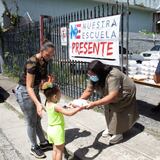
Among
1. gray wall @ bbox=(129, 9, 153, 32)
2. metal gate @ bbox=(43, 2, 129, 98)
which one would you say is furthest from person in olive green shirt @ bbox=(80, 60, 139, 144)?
gray wall @ bbox=(129, 9, 153, 32)

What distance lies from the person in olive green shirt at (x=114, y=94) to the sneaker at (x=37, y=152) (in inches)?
40.8

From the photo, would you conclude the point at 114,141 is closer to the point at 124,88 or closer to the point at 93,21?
the point at 124,88

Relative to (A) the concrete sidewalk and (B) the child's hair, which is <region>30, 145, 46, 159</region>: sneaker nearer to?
(A) the concrete sidewalk

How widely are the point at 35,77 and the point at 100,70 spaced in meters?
0.94

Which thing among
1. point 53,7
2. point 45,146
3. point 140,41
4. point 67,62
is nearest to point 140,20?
point 140,41

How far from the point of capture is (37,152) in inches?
207

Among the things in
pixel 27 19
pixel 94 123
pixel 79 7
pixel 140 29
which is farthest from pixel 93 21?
pixel 140 29

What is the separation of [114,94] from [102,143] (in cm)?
103

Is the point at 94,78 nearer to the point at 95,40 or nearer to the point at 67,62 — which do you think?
the point at 95,40

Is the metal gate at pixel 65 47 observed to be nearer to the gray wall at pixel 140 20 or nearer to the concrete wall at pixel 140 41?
the concrete wall at pixel 140 41

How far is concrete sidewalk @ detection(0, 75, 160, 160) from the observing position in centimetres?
491

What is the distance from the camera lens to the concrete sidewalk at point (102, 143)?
4.91 m

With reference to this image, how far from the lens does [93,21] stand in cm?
712

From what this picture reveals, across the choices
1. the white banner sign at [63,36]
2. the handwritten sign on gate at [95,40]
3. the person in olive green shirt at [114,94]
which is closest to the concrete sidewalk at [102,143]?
the person in olive green shirt at [114,94]
